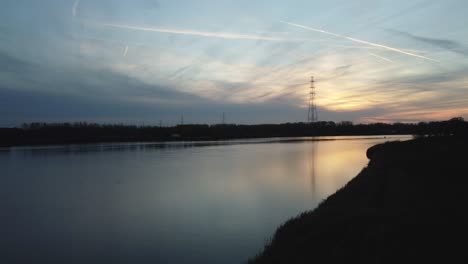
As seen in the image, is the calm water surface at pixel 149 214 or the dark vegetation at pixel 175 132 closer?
the calm water surface at pixel 149 214

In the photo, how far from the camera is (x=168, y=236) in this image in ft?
33.8

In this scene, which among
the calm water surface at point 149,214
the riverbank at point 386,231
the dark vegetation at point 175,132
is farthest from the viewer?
the dark vegetation at point 175,132

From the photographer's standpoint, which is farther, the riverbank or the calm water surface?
the calm water surface

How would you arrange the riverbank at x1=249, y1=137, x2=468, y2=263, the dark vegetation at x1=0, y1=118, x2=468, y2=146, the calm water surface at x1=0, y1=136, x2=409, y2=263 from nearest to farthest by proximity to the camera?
1. the riverbank at x1=249, y1=137, x2=468, y2=263
2. the calm water surface at x1=0, y1=136, x2=409, y2=263
3. the dark vegetation at x1=0, y1=118, x2=468, y2=146

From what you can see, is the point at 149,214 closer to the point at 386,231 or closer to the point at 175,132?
the point at 386,231

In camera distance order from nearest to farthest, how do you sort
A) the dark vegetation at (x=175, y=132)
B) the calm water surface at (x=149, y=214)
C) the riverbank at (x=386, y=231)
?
the riverbank at (x=386, y=231) < the calm water surface at (x=149, y=214) < the dark vegetation at (x=175, y=132)

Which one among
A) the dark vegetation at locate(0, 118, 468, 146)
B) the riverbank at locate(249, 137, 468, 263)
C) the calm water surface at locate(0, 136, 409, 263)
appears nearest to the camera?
the riverbank at locate(249, 137, 468, 263)

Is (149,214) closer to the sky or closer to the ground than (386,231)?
closer to the ground

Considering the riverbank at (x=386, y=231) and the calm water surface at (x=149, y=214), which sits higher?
the riverbank at (x=386, y=231)

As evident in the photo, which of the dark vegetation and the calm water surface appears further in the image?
the dark vegetation

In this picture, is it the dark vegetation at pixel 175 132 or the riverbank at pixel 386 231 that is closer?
the riverbank at pixel 386 231

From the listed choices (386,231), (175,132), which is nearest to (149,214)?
(386,231)

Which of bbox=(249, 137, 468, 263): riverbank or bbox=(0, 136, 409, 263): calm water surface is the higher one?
bbox=(249, 137, 468, 263): riverbank

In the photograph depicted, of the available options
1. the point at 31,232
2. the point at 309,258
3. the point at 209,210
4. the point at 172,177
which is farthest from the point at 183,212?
the point at 172,177
